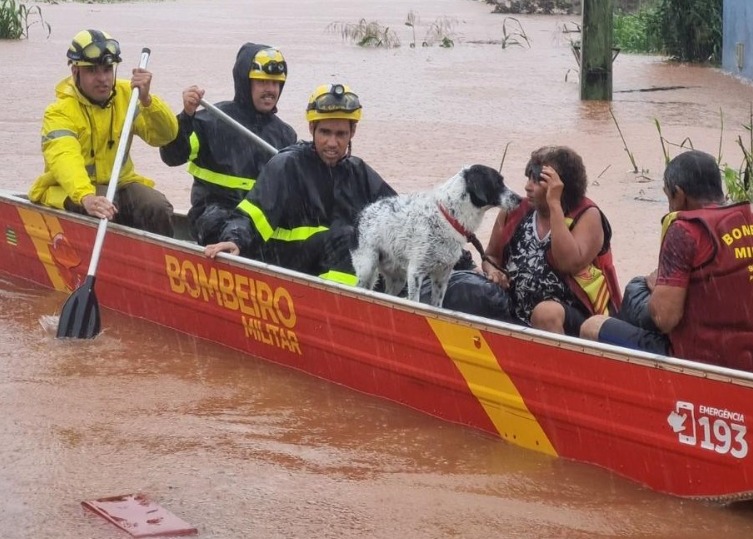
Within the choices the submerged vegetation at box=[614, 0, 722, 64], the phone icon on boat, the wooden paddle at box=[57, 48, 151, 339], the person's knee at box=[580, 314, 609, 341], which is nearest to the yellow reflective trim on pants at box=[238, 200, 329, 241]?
the wooden paddle at box=[57, 48, 151, 339]

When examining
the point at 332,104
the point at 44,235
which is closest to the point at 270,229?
the point at 332,104

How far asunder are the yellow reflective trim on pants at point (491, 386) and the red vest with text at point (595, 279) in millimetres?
546

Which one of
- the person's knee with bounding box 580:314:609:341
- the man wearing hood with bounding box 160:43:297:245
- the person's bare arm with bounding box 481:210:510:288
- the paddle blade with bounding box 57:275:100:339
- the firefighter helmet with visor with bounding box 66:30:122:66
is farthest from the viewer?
the man wearing hood with bounding box 160:43:297:245

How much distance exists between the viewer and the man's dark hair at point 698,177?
5.27m

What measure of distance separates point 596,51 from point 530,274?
10474 mm

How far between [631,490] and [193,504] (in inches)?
66.2

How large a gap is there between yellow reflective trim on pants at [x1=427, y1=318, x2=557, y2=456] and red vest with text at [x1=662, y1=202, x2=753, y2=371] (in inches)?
28.6

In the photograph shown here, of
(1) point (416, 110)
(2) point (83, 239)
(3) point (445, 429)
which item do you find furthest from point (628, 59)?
(3) point (445, 429)

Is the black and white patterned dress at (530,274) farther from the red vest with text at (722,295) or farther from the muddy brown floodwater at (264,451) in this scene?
the red vest with text at (722,295)

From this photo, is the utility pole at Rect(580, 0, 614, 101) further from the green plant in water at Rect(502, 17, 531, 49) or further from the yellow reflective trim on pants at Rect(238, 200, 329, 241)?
the yellow reflective trim on pants at Rect(238, 200, 329, 241)

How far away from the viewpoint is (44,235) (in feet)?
27.7

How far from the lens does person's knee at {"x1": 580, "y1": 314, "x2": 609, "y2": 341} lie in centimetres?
573

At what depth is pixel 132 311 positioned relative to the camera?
803 centimetres

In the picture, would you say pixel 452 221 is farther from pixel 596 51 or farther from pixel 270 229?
pixel 596 51
